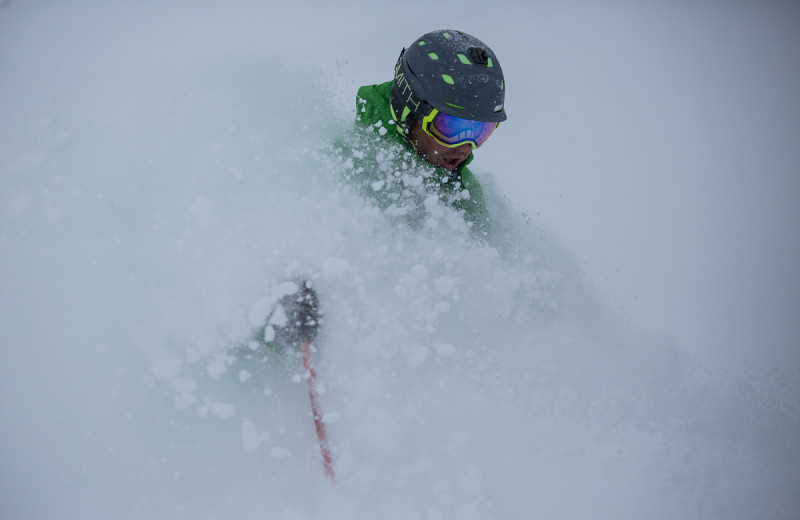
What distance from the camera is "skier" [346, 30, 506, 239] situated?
6.51ft

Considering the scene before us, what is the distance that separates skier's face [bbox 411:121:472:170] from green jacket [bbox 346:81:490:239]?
3 cm

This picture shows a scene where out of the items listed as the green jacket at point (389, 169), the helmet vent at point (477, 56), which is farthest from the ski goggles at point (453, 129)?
the helmet vent at point (477, 56)

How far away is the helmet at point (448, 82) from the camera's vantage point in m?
1.97

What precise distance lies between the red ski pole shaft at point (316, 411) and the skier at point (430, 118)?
31.9 inches

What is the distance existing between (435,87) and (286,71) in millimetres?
1437

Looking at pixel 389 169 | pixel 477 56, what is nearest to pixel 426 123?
pixel 389 169

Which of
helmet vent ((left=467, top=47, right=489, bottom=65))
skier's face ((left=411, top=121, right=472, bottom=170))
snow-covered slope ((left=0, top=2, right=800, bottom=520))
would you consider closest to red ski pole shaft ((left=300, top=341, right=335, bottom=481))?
snow-covered slope ((left=0, top=2, right=800, bottom=520))

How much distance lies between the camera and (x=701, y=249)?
3.50 metres

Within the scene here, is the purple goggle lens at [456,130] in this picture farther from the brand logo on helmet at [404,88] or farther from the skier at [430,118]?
the brand logo on helmet at [404,88]

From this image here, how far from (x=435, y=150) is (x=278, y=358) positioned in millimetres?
1256

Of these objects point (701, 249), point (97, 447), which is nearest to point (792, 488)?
point (701, 249)

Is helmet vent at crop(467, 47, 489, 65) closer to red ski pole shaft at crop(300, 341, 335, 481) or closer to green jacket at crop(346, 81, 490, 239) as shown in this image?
green jacket at crop(346, 81, 490, 239)

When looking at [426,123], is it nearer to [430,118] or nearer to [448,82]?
[430,118]

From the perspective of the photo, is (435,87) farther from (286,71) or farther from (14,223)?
(14,223)
